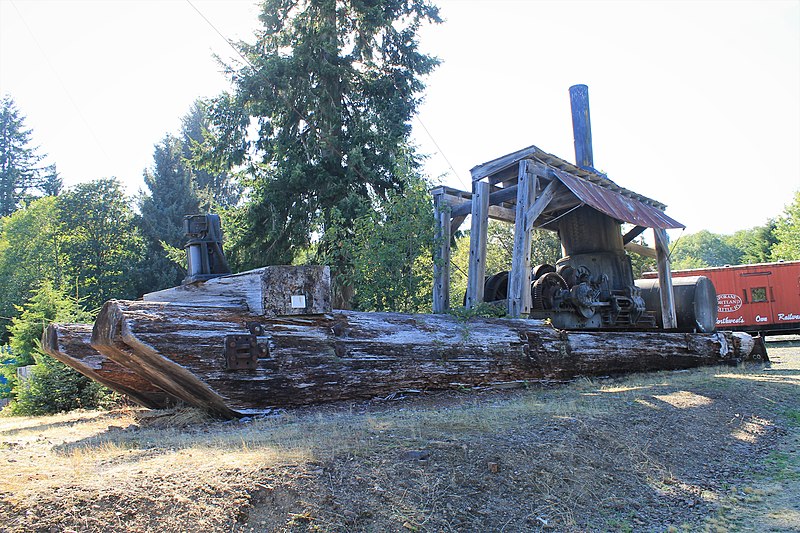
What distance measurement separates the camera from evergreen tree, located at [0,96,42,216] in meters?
43.8

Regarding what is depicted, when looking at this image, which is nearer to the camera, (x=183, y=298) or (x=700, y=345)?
(x=183, y=298)

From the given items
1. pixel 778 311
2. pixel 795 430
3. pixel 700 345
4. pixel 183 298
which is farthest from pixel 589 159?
pixel 778 311

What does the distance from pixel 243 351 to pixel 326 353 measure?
2.87 feet

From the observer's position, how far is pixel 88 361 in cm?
602

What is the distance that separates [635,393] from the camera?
659cm

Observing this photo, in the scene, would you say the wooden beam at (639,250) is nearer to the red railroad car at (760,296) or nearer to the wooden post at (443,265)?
the wooden post at (443,265)

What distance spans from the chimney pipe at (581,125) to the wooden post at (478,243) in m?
4.05

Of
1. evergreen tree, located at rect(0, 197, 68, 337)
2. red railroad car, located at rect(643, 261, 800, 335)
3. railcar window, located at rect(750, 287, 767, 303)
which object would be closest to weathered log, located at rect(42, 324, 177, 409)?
red railroad car, located at rect(643, 261, 800, 335)

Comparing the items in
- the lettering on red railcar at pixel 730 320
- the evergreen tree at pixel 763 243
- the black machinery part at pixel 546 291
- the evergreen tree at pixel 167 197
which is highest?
the evergreen tree at pixel 167 197

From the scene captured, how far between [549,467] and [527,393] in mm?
3418

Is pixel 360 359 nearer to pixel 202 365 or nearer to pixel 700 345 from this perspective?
pixel 202 365

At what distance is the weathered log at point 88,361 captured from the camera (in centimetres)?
599

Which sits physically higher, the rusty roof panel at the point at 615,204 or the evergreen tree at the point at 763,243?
the evergreen tree at the point at 763,243

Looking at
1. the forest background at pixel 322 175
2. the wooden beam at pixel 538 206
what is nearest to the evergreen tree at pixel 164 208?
the forest background at pixel 322 175
